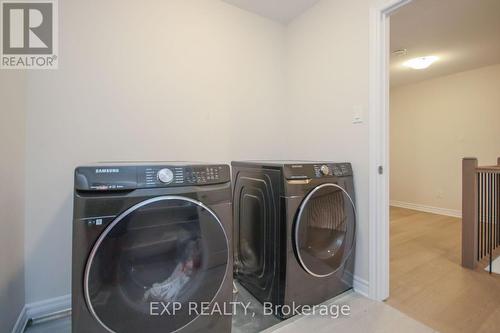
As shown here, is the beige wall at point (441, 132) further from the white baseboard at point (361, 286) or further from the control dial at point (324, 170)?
the control dial at point (324, 170)

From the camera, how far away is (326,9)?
6.17ft

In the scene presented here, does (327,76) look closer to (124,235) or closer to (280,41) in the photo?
(280,41)

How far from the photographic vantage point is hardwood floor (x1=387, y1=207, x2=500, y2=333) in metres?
1.33

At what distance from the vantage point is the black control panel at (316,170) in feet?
4.33

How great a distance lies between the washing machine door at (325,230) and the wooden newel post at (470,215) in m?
1.24

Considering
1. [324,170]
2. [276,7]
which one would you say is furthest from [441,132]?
[324,170]

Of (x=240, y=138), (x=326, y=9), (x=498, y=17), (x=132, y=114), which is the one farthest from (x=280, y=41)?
(x=498, y=17)

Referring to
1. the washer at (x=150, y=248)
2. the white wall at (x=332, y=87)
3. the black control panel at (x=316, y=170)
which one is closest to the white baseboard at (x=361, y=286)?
the white wall at (x=332, y=87)

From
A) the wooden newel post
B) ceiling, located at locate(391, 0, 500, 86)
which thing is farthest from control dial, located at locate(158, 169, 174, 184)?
the wooden newel post

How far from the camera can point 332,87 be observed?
1836mm

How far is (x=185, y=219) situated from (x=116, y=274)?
0.30 meters

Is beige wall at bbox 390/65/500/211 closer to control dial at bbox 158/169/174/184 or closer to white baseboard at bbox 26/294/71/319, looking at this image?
control dial at bbox 158/169/174/184

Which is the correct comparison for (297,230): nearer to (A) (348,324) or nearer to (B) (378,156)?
(A) (348,324)

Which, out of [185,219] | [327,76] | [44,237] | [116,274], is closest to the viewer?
[116,274]
